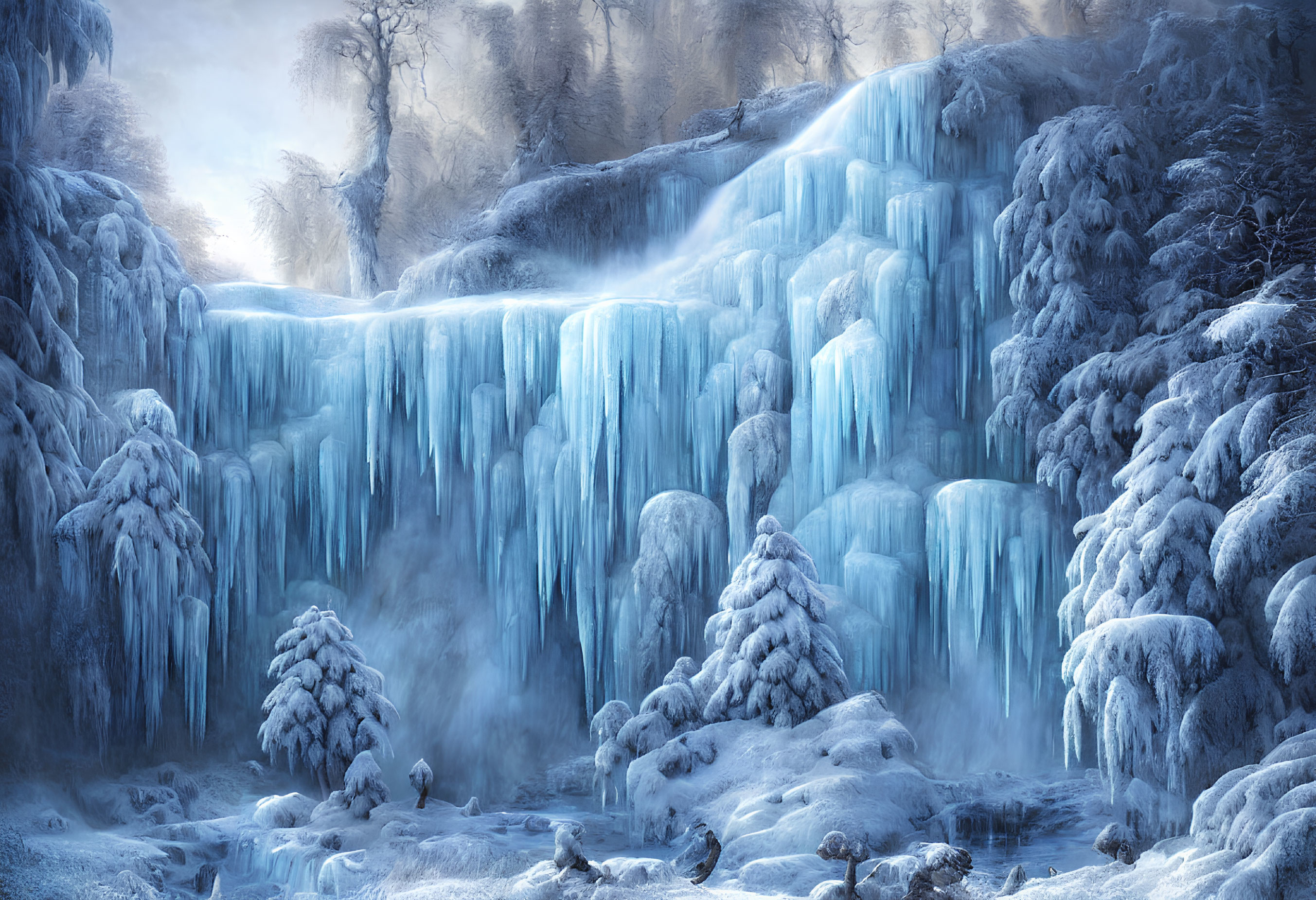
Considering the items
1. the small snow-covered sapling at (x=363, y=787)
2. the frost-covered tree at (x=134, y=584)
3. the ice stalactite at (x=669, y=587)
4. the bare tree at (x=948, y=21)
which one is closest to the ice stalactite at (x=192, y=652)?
the frost-covered tree at (x=134, y=584)

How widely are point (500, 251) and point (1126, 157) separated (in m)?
10.0

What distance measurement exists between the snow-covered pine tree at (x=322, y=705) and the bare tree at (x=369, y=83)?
10270 mm

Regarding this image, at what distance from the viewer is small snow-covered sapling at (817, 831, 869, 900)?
25.8ft

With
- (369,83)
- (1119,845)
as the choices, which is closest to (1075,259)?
(1119,845)

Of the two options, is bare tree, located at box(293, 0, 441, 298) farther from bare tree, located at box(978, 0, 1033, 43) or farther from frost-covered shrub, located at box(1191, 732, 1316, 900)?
frost-covered shrub, located at box(1191, 732, 1316, 900)

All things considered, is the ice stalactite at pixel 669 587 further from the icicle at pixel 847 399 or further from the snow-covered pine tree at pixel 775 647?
the snow-covered pine tree at pixel 775 647

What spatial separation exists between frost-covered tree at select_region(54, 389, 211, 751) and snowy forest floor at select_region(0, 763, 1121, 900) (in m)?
1.22

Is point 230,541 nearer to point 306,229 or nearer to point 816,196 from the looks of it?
point 816,196

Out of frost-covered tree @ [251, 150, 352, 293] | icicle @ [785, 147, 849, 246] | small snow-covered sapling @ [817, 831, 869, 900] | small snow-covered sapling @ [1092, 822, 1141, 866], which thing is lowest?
small snow-covered sapling @ [1092, 822, 1141, 866]

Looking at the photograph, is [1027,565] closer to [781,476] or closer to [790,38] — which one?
[781,476]

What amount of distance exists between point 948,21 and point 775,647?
44.5 feet

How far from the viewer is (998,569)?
43.0ft

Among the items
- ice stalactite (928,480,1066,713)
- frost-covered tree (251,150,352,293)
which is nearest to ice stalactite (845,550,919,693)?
ice stalactite (928,480,1066,713)

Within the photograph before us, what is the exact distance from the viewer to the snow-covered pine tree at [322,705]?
11.8 meters
